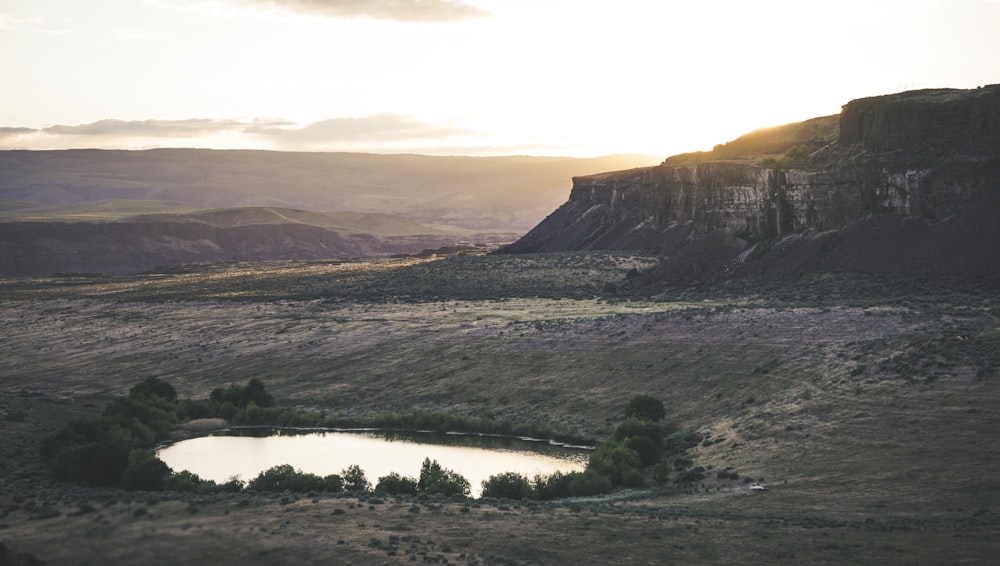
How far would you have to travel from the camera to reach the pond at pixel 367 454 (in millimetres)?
41156

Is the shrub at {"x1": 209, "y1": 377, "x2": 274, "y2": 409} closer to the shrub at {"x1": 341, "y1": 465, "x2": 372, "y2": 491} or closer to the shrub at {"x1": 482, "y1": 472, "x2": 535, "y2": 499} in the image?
the shrub at {"x1": 341, "y1": 465, "x2": 372, "y2": 491}

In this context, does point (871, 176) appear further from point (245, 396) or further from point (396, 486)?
point (396, 486)

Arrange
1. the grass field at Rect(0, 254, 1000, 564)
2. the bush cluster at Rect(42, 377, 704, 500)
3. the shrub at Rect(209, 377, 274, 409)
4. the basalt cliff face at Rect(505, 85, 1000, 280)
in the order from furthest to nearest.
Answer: the basalt cliff face at Rect(505, 85, 1000, 280) → the shrub at Rect(209, 377, 274, 409) → the bush cluster at Rect(42, 377, 704, 500) → the grass field at Rect(0, 254, 1000, 564)

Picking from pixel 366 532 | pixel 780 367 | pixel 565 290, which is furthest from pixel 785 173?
pixel 366 532

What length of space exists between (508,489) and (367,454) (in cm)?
1185

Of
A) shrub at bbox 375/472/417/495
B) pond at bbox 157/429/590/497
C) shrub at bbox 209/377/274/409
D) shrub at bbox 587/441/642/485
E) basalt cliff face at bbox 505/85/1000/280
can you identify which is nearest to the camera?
shrub at bbox 375/472/417/495

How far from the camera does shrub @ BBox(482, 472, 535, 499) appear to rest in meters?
34.8

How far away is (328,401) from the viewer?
57.8 m

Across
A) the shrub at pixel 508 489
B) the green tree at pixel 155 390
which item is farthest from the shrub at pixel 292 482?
the green tree at pixel 155 390

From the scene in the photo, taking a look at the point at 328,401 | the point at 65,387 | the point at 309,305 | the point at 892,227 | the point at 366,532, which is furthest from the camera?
the point at 309,305

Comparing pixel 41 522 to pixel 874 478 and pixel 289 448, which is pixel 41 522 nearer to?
pixel 289 448

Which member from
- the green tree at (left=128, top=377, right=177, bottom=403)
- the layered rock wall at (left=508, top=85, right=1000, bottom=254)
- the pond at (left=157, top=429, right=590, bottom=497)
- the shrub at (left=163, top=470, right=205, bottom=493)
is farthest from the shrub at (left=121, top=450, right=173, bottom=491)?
the layered rock wall at (left=508, top=85, right=1000, bottom=254)

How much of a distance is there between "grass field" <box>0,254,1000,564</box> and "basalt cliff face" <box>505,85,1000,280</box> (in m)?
3.95

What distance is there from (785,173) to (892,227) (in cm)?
1332
